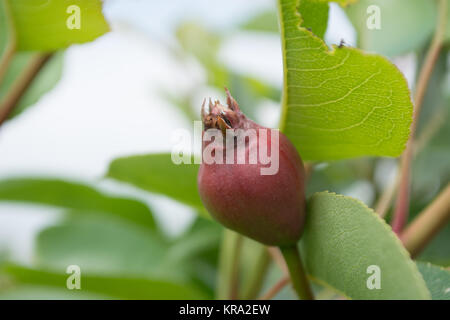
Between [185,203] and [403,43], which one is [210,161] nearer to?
[185,203]

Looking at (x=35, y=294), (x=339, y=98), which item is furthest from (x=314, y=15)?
(x=35, y=294)

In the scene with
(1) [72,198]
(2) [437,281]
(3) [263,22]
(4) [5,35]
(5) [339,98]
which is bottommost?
(2) [437,281]

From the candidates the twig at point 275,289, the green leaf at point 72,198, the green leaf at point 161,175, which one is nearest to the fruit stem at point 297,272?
the twig at point 275,289

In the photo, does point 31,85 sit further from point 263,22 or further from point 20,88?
point 263,22

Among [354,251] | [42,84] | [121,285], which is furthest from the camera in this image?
[42,84]

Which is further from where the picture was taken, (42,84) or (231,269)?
(42,84)
